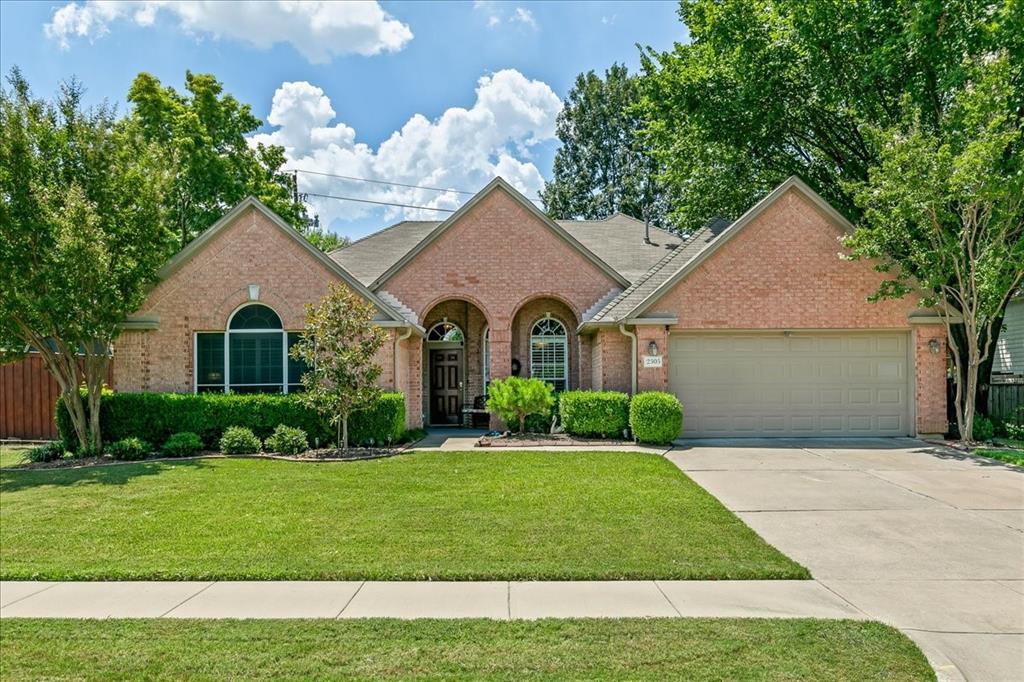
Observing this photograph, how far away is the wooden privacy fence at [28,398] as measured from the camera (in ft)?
53.0

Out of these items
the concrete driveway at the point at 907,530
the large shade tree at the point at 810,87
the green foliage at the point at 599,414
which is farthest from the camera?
the green foliage at the point at 599,414

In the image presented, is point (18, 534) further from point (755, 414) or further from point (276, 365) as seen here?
point (755, 414)

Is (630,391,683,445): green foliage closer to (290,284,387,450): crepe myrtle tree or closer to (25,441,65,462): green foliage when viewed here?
(290,284,387,450): crepe myrtle tree

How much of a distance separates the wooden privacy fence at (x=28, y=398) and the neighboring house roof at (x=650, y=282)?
41.3ft

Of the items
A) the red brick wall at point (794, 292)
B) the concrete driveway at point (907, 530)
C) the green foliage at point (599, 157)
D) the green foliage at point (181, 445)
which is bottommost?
the concrete driveway at point (907, 530)

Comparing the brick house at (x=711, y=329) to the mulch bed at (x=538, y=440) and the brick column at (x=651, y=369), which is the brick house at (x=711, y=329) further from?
the mulch bed at (x=538, y=440)

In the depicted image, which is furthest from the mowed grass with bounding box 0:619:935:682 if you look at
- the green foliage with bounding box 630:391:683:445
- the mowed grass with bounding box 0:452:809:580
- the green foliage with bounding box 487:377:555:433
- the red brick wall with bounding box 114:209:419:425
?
the red brick wall with bounding box 114:209:419:425

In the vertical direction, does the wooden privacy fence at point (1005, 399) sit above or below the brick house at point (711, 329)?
below

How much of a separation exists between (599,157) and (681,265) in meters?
27.7

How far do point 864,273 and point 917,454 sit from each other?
4.38m

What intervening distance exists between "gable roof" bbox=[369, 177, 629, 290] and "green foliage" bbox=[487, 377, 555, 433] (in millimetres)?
4065

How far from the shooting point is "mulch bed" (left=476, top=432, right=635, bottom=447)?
554 inches

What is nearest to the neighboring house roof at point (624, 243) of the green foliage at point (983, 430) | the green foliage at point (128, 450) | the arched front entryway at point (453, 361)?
the arched front entryway at point (453, 361)

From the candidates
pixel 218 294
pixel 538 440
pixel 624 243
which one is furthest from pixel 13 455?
pixel 624 243
